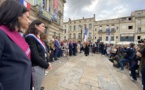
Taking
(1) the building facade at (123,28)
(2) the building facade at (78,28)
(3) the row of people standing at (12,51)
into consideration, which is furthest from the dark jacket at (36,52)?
(2) the building facade at (78,28)

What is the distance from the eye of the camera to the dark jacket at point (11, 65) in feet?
3.32

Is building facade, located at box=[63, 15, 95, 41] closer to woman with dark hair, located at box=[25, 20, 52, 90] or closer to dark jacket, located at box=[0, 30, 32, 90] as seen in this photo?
woman with dark hair, located at box=[25, 20, 52, 90]

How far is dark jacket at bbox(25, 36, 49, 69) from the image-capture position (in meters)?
1.84

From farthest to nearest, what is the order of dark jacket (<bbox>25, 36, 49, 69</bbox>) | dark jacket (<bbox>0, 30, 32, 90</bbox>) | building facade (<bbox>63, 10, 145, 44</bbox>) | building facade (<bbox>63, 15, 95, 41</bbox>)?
building facade (<bbox>63, 15, 95, 41</bbox>), building facade (<bbox>63, 10, 145, 44</bbox>), dark jacket (<bbox>25, 36, 49, 69</bbox>), dark jacket (<bbox>0, 30, 32, 90</bbox>)

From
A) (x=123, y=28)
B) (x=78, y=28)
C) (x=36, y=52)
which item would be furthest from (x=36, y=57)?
(x=78, y=28)

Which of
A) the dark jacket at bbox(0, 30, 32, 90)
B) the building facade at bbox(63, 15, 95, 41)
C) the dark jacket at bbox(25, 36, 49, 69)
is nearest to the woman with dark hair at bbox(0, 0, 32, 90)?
the dark jacket at bbox(0, 30, 32, 90)

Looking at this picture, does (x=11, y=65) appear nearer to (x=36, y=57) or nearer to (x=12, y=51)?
(x=12, y=51)

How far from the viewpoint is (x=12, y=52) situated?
1.06 metres

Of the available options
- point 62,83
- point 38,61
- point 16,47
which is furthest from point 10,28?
point 62,83

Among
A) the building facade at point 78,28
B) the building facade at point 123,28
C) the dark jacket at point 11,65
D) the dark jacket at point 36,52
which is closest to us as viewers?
the dark jacket at point 11,65

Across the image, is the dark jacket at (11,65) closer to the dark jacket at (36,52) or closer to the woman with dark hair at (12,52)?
the woman with dark hair at (12,52)

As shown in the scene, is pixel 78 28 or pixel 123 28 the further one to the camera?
pixel 78 28

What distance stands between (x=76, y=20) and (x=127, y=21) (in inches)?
825

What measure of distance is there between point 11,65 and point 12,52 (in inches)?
4.7
